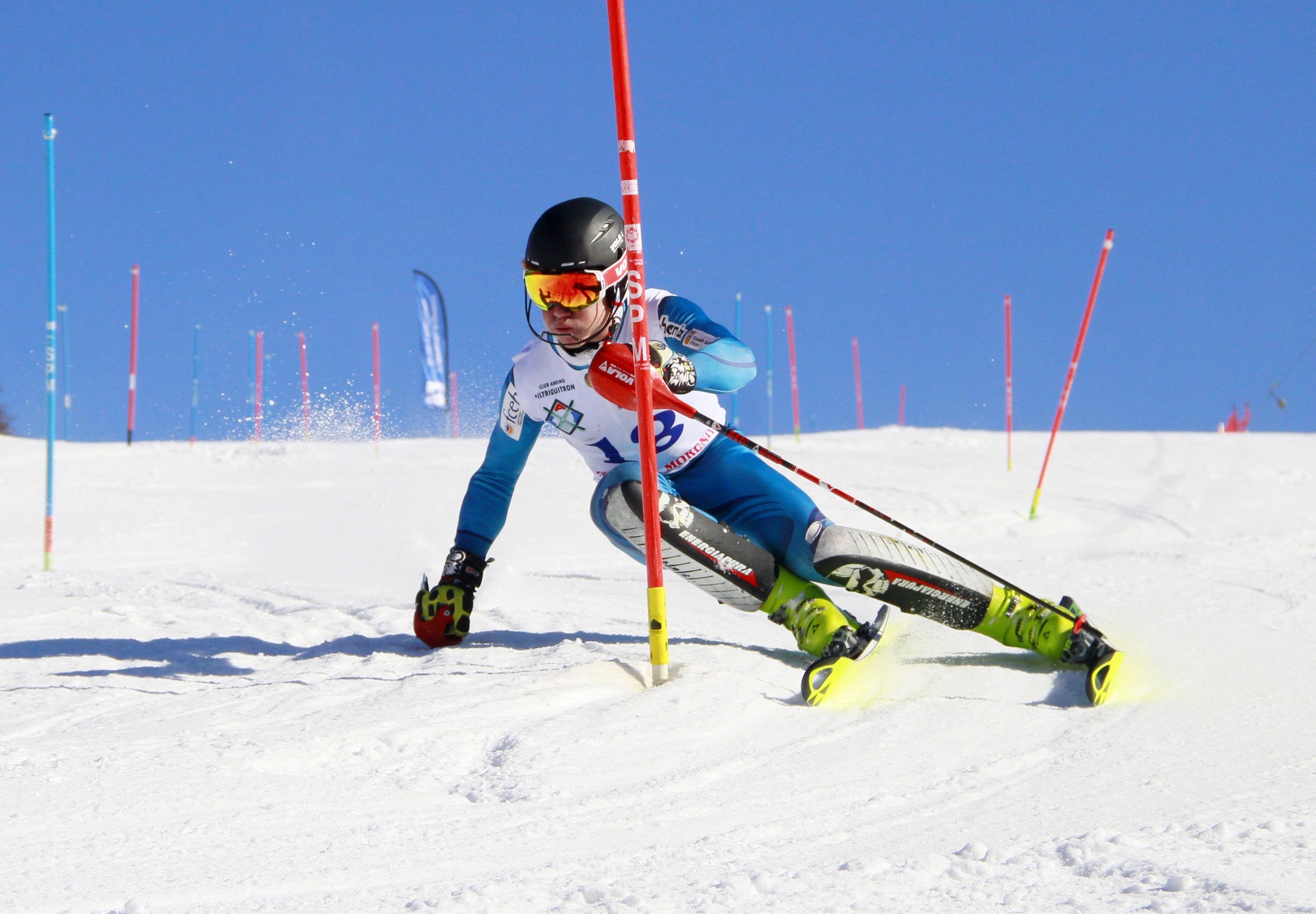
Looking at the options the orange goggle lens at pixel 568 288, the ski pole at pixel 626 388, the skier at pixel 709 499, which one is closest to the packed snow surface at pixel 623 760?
the skier at pixel 709 499

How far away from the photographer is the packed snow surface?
Answer: 1.67m

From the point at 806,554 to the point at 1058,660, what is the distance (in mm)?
838

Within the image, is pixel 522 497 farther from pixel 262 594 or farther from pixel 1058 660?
pixel 1058 660

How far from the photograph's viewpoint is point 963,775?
2.24 m

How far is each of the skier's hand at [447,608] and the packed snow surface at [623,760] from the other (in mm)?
139

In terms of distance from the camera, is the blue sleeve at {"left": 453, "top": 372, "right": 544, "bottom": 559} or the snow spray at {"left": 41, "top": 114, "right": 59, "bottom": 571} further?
the snow spray at {"left": 41, "top": 114, "right": 59, "bottom": 571}

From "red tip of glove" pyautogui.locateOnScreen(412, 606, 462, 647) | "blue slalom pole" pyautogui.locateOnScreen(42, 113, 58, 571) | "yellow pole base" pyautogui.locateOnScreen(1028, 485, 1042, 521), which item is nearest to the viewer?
"red tip of glove" pyautogui.locateOnScreen(412, 606, 462, 647)

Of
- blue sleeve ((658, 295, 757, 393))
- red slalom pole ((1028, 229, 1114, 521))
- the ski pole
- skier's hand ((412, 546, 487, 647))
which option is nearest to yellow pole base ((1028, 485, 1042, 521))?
red slalom pole ((1028, 229, 1114, 521))

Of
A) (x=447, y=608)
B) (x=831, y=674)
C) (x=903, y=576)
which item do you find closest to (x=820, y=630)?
(x=903, y=576)

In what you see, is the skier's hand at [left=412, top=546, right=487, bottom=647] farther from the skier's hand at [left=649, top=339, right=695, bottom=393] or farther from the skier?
the skier's hand at [left=649, top=339, right=695, bottom=393]

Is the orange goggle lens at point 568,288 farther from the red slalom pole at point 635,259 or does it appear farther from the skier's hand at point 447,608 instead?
the skier's hand at point 447,608

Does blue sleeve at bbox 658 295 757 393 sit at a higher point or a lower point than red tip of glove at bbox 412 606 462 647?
higher

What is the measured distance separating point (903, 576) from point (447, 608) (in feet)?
5.20

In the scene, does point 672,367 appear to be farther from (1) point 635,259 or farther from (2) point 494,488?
(2) point 494,488
